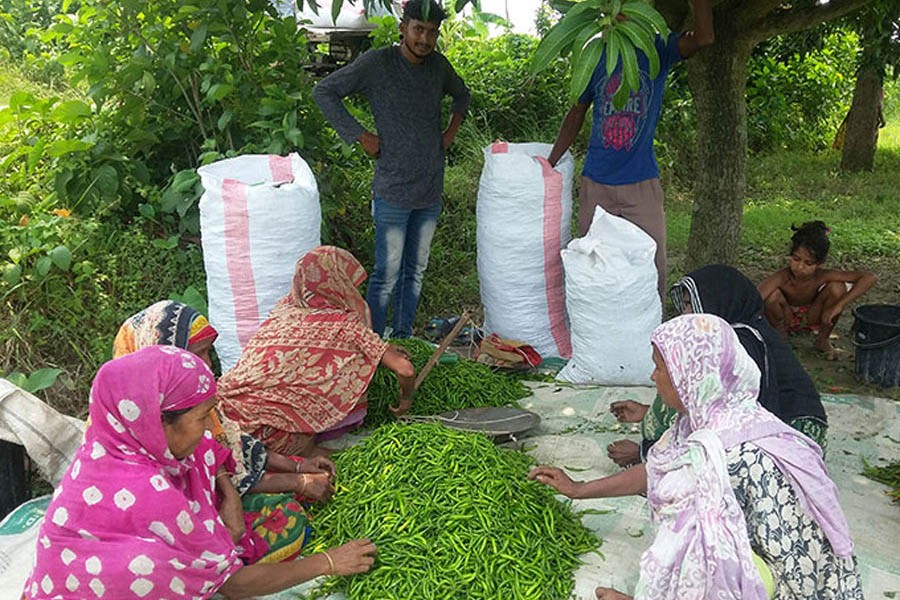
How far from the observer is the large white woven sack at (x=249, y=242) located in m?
3.29

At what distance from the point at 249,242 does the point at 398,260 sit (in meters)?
0.81

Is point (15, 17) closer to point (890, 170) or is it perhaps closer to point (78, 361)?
point (78, 361)

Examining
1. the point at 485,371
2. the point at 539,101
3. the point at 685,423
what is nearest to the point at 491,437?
the point at 485,371

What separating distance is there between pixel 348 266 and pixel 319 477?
90 cm

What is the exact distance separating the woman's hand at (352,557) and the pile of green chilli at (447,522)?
0.16 ft

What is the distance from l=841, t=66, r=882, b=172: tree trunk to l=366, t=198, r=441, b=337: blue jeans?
6.10 meters

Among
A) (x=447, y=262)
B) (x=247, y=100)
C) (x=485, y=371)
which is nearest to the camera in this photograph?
(x=485, y=371)

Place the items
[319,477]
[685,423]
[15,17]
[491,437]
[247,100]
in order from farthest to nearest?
[15,17] < [247,100] < [491,437] < [319,477] < [685,423]

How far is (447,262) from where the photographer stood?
17.8ft

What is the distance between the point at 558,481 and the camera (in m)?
2.21

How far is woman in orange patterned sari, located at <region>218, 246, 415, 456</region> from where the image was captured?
2.75 m

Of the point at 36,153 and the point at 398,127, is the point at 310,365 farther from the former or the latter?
the point at 36,153

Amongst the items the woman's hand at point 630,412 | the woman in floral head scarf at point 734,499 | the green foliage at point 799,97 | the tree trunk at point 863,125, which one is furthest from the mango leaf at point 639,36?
the green foliage at point 799,97

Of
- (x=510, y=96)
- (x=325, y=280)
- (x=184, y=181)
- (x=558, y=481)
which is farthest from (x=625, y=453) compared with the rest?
(x=510, y=96)
